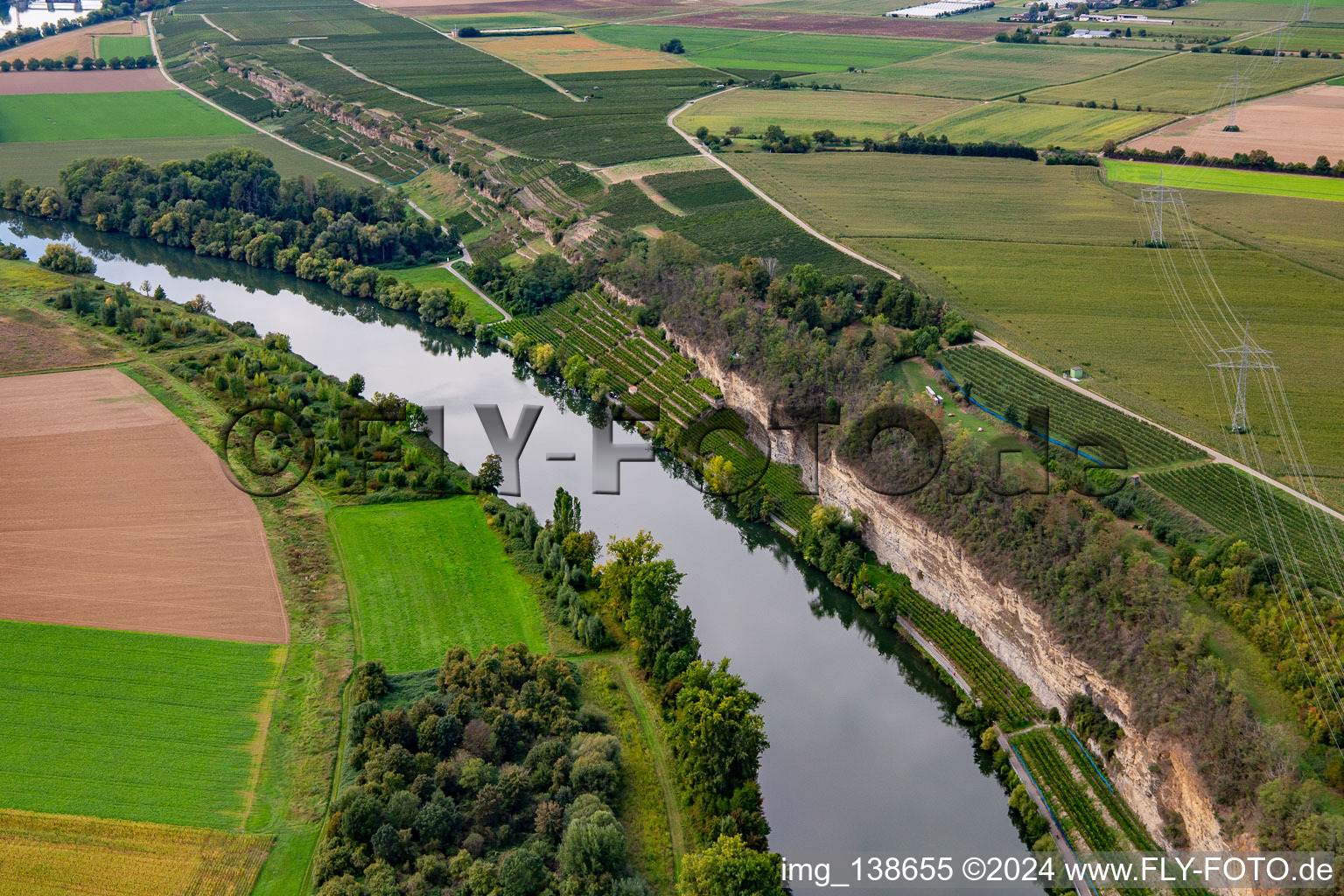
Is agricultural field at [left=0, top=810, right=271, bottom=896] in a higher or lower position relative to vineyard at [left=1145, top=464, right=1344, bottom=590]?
lower

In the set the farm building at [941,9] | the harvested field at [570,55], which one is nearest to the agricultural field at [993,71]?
the harvested field at [570,55]

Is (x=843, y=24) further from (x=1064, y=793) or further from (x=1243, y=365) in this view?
(x=1064, y=793)

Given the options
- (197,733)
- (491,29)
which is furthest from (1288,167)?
(491,29)

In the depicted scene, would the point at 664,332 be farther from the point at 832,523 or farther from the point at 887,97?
Result: the point at 887,97

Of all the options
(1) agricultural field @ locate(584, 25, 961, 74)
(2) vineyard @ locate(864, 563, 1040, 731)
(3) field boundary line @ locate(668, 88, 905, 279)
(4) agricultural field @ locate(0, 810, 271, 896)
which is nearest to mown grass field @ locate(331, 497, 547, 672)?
(4) agricultural field @ locate(0, 810, 271, 896)

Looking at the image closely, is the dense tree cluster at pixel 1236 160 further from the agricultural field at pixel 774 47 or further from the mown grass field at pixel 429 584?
the mown grass field at pixel 429 584

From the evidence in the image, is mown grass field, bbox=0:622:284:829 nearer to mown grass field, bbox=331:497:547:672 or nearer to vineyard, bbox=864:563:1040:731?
mown grass field, bbox=331:497:547:672
